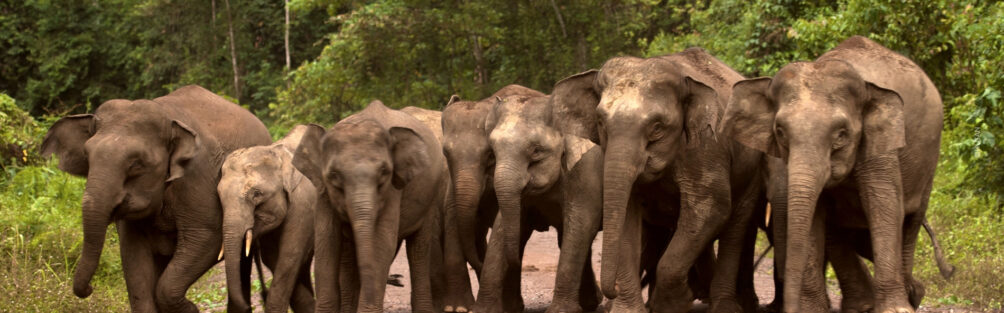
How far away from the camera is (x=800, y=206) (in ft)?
22.7

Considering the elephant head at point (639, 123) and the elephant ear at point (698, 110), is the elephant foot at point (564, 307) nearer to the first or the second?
the elephant head at point (639, 123)

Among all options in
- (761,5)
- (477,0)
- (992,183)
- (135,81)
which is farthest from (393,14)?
(135,81)

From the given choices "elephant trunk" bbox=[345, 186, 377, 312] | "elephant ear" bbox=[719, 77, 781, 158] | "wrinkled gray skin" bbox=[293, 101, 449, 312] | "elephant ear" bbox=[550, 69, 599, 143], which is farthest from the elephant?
"elephant ear" bbox=[719, 77, 781, 158]

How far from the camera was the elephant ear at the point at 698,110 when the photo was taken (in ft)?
26.0

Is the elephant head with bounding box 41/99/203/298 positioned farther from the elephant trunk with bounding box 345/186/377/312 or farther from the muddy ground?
the muddy ground

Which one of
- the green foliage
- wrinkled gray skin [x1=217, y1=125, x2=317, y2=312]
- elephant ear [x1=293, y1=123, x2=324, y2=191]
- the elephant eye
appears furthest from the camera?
the green foliage

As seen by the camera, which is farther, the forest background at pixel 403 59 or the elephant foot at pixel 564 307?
the forest background at pixel 403 59

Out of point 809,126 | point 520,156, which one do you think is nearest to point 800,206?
point 809,126

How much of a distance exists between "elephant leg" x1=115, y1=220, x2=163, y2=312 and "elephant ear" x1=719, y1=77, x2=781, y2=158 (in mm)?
3865

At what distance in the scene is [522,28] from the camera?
21.0m

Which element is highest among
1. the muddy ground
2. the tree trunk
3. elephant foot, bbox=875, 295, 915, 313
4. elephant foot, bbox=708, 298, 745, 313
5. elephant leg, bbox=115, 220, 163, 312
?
elephant foot, bbox=875, 295, 915, 313

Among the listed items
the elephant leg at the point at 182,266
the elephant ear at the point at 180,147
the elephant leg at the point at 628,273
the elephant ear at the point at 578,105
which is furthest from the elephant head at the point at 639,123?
the elephant leg at the point at 182,266

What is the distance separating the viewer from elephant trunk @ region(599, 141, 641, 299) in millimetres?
7555

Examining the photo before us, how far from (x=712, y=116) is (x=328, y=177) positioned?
2364 millimetres
